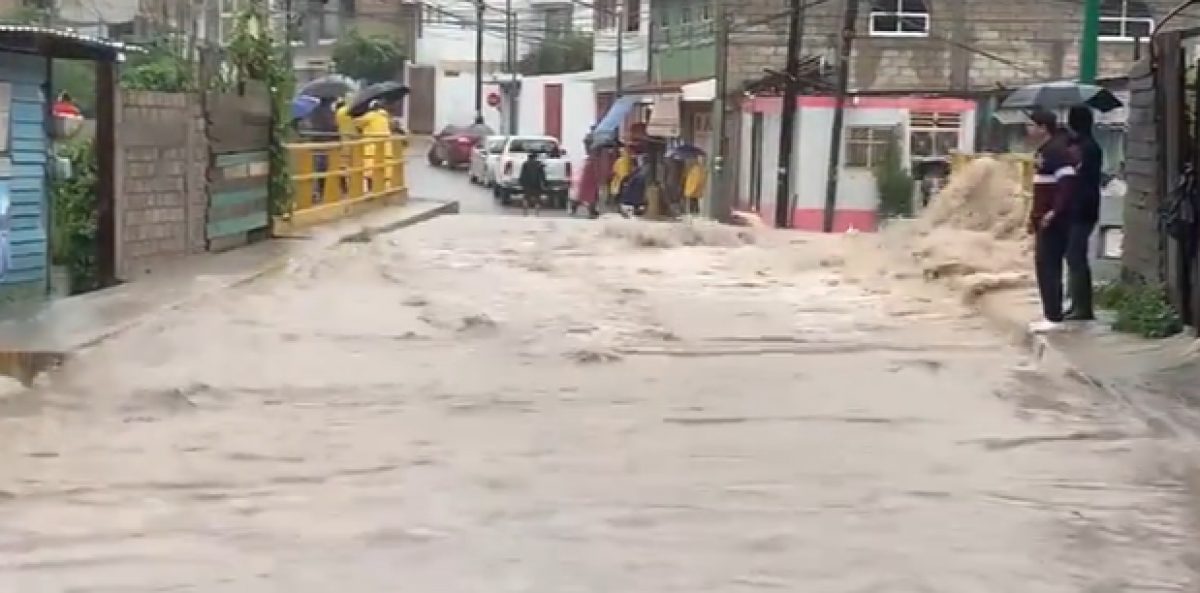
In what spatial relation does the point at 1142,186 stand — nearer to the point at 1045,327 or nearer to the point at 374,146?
the point at 1045,327

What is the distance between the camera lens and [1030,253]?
65.3 ft

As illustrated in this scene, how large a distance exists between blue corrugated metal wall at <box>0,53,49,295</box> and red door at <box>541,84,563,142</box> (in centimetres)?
4923

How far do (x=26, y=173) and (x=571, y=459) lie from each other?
6.64 metres

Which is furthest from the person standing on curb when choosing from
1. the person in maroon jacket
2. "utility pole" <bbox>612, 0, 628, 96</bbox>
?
"utility pole" <bbox>612, 0, 628, 96</bbox>

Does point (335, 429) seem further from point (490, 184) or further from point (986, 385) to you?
point (490, 184)

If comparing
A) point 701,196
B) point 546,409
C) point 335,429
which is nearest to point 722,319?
point 546,409

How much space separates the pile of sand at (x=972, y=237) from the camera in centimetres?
1800

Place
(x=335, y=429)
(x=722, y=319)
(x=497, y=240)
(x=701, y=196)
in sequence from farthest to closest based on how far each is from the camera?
(x=701, y=196), (x=497, y=240), (x=722, y=319), (x=335, y=429)

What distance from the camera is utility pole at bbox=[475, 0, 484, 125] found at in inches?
2645

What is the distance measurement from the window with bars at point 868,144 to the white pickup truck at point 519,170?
788 cm

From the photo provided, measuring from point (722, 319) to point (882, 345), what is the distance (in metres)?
1.83

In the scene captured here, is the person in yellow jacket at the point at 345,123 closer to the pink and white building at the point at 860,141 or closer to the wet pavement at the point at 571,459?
the wet pavement at the point at 571,459

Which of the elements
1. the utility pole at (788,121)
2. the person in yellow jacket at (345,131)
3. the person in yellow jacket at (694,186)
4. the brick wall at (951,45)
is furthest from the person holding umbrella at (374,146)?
the brick wall at (951,45)

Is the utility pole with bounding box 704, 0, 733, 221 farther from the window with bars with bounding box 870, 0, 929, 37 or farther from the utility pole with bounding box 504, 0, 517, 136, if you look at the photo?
the utility pole with bounding box 504, 0, 517, 136
